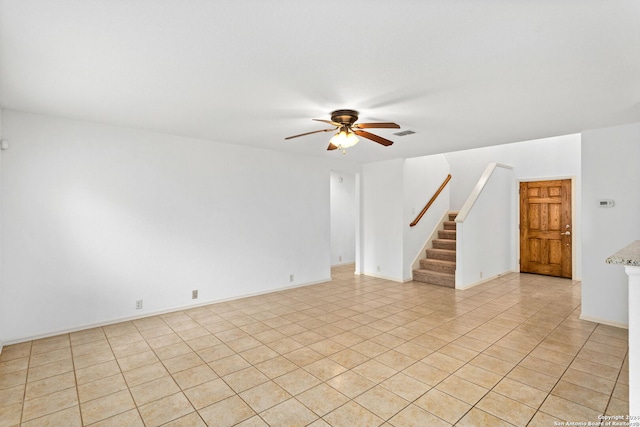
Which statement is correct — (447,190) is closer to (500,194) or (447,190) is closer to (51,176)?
(500,194)

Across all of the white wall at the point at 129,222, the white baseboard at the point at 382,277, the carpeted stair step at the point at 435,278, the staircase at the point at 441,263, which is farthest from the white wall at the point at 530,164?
the white wall at the point at 129,222

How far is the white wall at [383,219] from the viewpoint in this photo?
617 cm

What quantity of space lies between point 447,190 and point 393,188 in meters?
1.99

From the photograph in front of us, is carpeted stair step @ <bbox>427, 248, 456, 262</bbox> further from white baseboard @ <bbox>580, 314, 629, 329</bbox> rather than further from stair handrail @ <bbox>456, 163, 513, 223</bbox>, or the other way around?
white baseboard @ <bbox>580, 314, 629, 329</bbox>

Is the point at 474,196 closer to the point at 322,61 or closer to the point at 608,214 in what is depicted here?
the point at 608,214

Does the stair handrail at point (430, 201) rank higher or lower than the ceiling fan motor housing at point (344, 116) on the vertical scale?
lower

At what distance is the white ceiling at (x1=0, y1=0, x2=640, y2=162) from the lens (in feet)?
5.38

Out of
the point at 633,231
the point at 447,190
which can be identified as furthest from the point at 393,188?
the point at 633,231

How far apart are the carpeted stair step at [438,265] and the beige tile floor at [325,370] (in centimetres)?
163

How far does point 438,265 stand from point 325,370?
13.6 ft

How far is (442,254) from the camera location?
6453 mm

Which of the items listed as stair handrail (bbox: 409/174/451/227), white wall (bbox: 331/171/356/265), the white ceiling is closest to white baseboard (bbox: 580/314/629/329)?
the white ceiling

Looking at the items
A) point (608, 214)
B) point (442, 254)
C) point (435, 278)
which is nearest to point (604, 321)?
point (608, 214)

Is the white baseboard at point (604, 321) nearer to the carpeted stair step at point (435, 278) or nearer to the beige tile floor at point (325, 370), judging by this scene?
the beige tile floor at point (325, 370)
